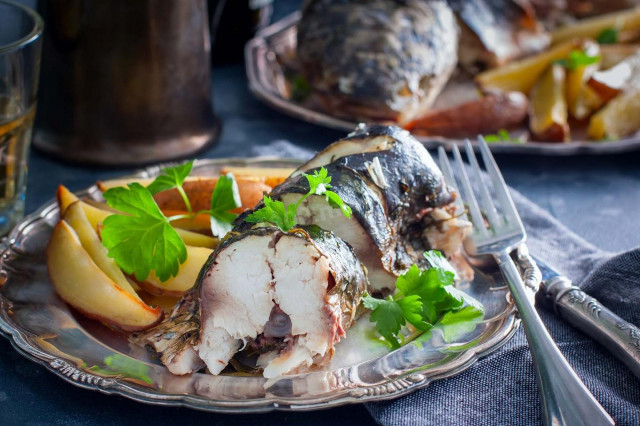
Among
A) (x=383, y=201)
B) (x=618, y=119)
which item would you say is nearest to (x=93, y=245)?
(x=383, y=201)

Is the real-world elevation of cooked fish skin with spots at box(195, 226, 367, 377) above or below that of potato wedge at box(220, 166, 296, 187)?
above

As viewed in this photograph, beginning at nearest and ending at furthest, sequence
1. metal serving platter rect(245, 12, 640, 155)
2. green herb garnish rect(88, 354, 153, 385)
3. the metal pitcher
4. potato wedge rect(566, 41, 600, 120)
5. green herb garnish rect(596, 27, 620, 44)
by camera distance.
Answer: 1. green herb garnish rect(88, 354, 153, 385)
2. the metal pitcher
3. metal serving platter rect(245, 12, 640, 155)
4. potato wedge rect(566, 41, 600, 120)
5. green herb garnish rect(596, 27, 620, 44)

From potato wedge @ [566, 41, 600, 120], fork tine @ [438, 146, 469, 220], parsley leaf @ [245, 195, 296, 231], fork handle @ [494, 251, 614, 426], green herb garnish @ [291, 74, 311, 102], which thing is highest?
parsley leaf @ [245, 195, 296, 231]

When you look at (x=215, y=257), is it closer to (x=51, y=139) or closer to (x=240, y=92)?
(x=51, y=139)

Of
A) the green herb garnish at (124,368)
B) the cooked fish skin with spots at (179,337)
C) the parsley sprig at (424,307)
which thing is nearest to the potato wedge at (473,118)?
the parsley sprig at (424,307)

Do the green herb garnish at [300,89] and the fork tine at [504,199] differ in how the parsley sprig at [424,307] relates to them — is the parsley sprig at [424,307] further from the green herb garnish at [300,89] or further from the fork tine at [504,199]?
the green herb garnish at [300,89]

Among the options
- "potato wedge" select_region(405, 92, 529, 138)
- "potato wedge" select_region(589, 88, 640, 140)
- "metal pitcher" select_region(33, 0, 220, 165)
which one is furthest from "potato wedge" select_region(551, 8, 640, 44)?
"metal pitcher" select_region(33, 0, 220, 165)

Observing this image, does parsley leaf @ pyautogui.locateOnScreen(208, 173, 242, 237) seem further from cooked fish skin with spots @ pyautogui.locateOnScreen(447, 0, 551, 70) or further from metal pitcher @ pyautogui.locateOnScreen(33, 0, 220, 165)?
cooked fish skin with spots @ pyautogui.locateOnScreen(447, 0, 551, 70)

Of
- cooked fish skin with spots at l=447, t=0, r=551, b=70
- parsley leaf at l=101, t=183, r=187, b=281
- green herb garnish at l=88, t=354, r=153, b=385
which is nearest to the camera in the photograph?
green herb garnish at l=88, t=354, r=153, b=385
